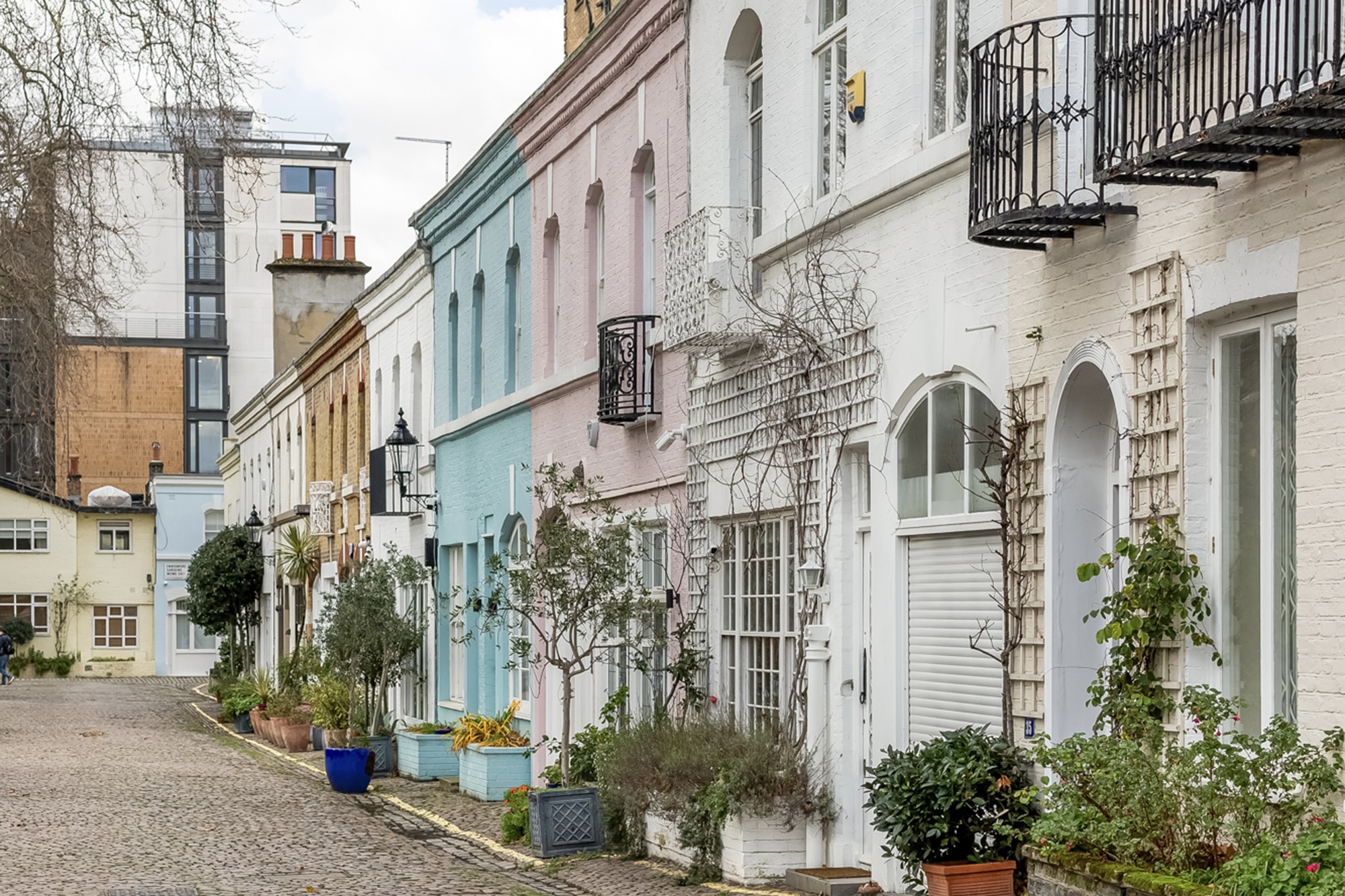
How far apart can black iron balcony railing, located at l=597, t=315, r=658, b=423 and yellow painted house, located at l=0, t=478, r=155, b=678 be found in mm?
45341

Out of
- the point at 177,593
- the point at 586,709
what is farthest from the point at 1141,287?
the point at 177,593

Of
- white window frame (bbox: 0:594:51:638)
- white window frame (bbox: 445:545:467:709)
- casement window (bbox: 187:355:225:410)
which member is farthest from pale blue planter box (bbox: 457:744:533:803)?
casement window (bbox: 187:355:225:410)

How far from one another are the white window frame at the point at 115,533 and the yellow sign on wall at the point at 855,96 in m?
52.9

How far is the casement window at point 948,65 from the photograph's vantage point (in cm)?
1020

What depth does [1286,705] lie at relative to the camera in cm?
745

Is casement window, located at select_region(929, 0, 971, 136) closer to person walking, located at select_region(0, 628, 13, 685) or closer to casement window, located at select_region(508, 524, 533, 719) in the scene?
casement window, located at select_region(508, 524, 533, 719)

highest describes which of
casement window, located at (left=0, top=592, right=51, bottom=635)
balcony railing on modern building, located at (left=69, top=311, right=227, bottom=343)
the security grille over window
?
balcony railing on modern building, located at (left=69, top=311, right=227, bottom=343)

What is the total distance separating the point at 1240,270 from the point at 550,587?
760cm

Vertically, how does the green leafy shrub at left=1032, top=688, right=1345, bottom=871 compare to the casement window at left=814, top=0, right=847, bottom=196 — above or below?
below

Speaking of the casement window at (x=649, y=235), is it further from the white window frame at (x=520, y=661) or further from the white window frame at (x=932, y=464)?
the white window frame at (x=932, y=464)

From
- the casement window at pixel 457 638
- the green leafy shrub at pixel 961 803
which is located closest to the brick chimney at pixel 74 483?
the casement window at pixel 457 638

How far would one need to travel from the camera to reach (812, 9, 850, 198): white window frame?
467 inches

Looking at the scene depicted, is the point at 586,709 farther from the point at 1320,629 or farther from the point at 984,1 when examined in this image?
the point at 1320,629

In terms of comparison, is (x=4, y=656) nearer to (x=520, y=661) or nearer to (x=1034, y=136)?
(x=520, y=661)
